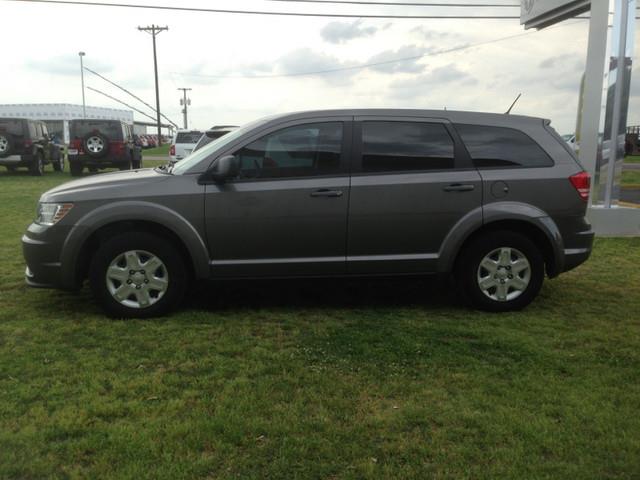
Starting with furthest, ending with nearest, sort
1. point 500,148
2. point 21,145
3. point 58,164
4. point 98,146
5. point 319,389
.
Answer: point 58,164 < point 98,146 < point 21,145 < point 500,148 < point 319,389

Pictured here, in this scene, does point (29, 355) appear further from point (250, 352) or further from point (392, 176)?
point (392, 176)

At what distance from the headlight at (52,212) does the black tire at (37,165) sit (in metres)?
15.9

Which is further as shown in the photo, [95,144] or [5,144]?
[95,144]

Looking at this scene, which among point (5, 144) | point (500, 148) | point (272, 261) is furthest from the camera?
point (5, 144)

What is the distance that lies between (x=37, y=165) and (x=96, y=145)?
225 centimetres

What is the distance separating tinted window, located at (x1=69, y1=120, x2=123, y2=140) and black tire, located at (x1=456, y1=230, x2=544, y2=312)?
1621 centimetres

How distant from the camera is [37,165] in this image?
19078 millimetres

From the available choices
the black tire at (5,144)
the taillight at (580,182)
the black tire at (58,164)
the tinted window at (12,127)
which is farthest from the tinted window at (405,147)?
the black tire at (58,164)

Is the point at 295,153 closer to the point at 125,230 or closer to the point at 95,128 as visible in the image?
the point at 125,230

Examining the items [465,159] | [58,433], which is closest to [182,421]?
[58,433]

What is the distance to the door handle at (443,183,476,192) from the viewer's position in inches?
189

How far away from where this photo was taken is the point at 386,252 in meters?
4.83

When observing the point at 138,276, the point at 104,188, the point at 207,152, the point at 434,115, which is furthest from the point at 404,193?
the point at 104,188

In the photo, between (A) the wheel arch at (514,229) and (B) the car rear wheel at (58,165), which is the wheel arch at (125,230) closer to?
(A) the wheel arch at (514,229)
